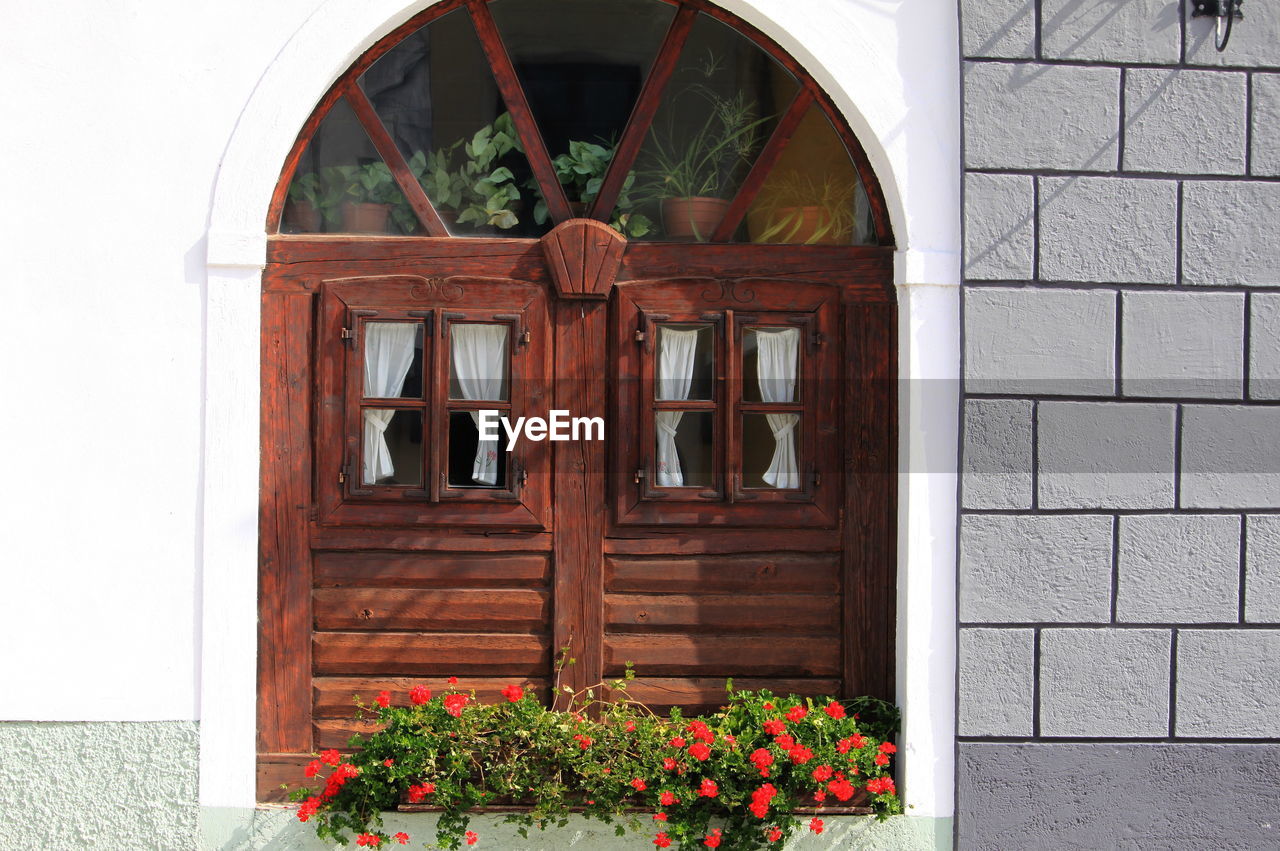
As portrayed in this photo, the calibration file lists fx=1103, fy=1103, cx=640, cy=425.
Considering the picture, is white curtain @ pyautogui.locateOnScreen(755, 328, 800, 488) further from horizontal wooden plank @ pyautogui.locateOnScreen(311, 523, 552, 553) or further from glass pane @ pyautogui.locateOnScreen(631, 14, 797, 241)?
horizontal wooden plank @ pyautogui.locateOnScreen(311, 523, 552, 553)

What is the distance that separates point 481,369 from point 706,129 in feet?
4.38

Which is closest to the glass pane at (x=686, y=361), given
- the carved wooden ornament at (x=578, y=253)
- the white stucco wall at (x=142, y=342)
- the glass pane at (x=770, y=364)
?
the glass pane at (x=770, y=364)

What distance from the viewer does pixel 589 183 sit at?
4.46m

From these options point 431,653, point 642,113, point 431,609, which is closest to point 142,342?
point 431,609

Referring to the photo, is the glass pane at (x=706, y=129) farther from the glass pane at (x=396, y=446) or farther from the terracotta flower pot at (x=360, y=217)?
the glass pane at (x=396, y=446)

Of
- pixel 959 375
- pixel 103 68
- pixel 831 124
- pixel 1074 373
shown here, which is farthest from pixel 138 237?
pixel 1074 373

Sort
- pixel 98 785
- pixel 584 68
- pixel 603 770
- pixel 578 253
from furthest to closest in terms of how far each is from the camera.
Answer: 1. pixel 584 68
2. pixel 578 253
3. pixel 98 785
4. pixel 603 770

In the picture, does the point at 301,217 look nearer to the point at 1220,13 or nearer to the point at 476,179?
the point at 476,179

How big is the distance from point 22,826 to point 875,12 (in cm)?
452

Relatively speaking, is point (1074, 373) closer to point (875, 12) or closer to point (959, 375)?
point (959, 375)

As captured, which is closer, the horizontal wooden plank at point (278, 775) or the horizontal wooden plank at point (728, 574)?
the horizontal wooden plank at point (278, 775)

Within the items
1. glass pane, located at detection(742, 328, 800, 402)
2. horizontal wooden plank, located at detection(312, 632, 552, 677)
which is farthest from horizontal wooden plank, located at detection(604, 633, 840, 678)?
glass pane, located at detection(742, 328, 800, 402)

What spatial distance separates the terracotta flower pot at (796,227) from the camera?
14.8ft

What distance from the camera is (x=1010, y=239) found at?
424cm
